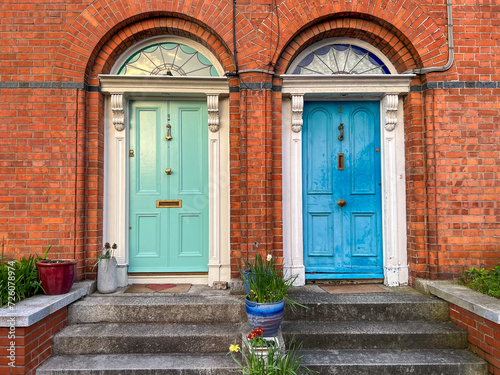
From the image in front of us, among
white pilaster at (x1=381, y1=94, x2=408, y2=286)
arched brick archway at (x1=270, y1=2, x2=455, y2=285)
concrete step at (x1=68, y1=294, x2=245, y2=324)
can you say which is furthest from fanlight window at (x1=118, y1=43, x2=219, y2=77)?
concrete step at (x1=68, y1=294, x2=245, y2=324)

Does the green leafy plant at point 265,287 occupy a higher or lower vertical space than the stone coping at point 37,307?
higher

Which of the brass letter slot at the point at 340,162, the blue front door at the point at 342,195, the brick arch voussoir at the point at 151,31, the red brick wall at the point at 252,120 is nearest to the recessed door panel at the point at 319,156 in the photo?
the blue front door at the point at 342,195

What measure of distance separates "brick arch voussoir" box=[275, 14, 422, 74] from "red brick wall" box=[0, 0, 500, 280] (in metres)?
0.03

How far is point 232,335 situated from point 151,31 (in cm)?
405

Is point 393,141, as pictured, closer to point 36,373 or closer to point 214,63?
point 214,63

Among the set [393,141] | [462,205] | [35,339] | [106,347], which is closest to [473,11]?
[393,141]

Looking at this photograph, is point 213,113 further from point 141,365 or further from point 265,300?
point 141,365

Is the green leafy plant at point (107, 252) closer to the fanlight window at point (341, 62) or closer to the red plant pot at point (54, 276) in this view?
the red plant pot at point (54, 276)

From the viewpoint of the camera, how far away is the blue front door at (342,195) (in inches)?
179

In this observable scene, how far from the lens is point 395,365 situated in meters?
3.14

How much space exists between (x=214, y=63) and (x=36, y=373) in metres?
4.17

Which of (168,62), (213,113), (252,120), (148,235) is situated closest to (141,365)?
(148,235)

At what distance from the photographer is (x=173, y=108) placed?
4.64 m

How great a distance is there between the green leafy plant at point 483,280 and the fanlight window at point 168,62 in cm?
422
